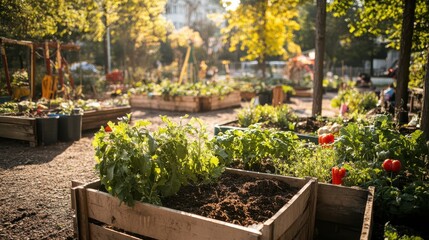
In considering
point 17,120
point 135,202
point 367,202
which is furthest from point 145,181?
point 17,120

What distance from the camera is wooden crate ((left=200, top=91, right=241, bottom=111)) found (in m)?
13.3

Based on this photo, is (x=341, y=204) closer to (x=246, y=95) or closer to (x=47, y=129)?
(x=47, y=129)

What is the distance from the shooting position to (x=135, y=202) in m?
2.79

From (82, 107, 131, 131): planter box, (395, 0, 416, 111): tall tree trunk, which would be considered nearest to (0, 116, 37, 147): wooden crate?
(82, 107, 131, 131): planter box

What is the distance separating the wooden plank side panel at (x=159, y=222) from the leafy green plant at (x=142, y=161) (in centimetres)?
12

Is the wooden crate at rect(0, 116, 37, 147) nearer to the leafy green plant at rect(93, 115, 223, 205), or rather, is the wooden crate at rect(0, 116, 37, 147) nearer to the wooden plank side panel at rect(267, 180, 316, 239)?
the leafy green plant at rect(93, 115, 223, 205)

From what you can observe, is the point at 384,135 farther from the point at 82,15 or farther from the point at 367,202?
the point at 82,15

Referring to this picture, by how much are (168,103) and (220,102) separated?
210 centimetres

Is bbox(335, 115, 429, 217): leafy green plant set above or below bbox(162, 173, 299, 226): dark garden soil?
above


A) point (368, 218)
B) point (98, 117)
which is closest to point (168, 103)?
point (98, 117)

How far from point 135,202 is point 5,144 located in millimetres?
6442

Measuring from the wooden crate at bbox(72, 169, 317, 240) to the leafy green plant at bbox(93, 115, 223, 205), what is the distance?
0.51 ft

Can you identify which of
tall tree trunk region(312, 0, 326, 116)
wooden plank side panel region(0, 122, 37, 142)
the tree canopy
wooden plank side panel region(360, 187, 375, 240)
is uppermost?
the tree canopy

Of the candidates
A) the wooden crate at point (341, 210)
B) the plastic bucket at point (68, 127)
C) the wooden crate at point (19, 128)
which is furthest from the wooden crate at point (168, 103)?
the wooden crate at point (341, 210)
